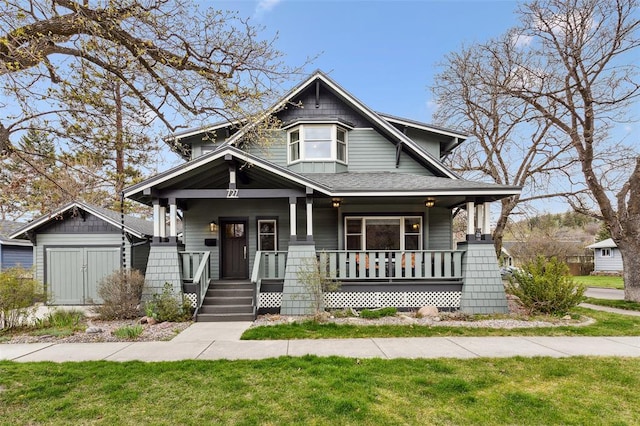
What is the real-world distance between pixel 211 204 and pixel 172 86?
19.9 ft

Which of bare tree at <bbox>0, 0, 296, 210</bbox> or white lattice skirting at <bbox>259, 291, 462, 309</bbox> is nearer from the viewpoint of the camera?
bare tree at <bbox>0, 0, 296, 210</bbox>

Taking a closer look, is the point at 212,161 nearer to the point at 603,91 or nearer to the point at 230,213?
the point at 230,213

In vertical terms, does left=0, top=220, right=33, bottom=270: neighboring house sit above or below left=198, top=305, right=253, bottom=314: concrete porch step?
above

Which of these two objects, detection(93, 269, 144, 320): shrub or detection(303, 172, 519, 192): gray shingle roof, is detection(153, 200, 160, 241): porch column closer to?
detection(93, 269, 144, 320): shrub

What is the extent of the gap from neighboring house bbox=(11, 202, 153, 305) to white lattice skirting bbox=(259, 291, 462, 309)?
6.06 meters

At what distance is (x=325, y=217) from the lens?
11.2 m

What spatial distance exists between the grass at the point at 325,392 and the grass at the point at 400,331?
5.16 feet

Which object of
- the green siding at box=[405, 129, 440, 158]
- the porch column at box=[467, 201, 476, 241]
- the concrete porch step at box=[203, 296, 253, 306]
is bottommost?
the concrete porch step at box=[203, 296, 253, 306]

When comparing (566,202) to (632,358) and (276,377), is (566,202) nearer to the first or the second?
(632,358)

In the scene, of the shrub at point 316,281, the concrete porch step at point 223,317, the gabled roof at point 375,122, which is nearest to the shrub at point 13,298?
the concrete porch step at point 223,317

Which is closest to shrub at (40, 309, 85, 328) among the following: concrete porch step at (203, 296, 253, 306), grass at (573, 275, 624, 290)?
concrete porch step at (203, 296, 253, 306)

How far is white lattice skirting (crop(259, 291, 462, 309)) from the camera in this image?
922cm

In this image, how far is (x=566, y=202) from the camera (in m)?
14.0

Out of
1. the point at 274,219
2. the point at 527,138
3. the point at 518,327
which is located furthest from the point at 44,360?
the point at 527,138
